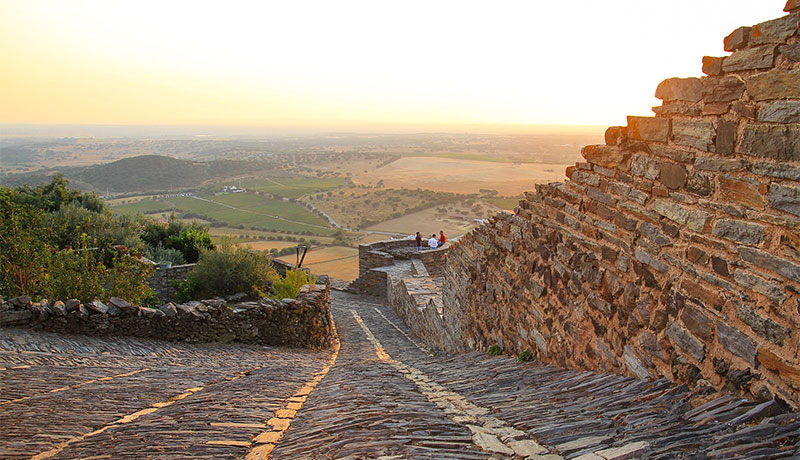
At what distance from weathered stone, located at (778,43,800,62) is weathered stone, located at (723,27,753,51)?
0.78 ft

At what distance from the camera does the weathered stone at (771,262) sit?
7.59 ft

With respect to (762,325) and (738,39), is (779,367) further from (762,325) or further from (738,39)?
(738,39)

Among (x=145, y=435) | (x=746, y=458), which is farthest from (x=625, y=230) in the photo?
(x=145, y=435)

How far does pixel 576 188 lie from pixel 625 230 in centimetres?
89

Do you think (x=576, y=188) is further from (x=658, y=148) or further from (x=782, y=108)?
(x=782, y=108)

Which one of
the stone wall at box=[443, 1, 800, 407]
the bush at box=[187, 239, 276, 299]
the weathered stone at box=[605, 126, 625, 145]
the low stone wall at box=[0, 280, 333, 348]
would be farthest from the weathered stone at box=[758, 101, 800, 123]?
the bush at box=[187, 239, 276, 299]

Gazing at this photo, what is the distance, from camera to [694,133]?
9.98ft

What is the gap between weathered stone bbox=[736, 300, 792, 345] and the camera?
234 cm

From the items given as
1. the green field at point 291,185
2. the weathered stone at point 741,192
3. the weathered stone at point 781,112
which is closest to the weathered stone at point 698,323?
the weathered stone at point 741,192

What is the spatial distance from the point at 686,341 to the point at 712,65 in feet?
5.45

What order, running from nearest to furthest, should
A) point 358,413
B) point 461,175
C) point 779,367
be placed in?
point 779,367
point 358,413
point 461,175

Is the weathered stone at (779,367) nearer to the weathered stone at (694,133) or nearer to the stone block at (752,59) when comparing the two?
the weathered stone at (694,133)

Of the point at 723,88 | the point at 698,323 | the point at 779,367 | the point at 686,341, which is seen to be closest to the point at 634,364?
the point at 686,341

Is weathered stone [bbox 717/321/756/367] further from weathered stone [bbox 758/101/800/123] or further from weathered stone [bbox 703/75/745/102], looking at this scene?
weathered stone [bbox 703/75/745/102]
